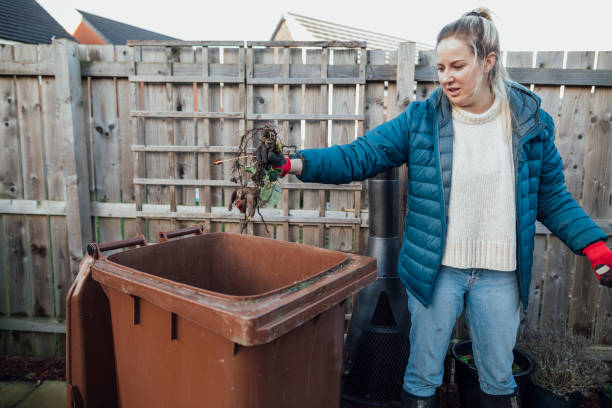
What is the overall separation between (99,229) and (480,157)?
272 cm

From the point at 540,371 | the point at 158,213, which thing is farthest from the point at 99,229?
the point at 540,371

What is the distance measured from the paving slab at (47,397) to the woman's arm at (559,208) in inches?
122

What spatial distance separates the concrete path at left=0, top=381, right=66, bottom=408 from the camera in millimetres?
2621

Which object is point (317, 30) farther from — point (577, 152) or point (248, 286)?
point (248, 286)

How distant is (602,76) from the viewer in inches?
101

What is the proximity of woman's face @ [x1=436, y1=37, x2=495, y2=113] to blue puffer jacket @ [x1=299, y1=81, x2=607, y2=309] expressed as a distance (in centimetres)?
9

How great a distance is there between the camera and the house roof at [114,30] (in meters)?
17.7

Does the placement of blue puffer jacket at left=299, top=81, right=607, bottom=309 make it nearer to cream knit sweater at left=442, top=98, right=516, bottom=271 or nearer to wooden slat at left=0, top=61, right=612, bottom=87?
cream knit sweater at left=442, top=98, right=516, bottom=271

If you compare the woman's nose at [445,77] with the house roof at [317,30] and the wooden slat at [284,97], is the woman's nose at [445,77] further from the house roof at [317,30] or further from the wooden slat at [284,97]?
the house roof at [317,30]

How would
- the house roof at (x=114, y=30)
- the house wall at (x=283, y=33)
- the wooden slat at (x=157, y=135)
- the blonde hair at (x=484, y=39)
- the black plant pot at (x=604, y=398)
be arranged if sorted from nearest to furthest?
the blonde hair at (x=484, y=39) < the black plant pot at (x=604, y=398) < the wooden slat at (x=157, y=135) < the house wall at (x=283, y=33) < the house roof at (x=114, y=30)

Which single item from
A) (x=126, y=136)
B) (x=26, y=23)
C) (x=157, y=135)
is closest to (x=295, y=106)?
(x=157, y=135)

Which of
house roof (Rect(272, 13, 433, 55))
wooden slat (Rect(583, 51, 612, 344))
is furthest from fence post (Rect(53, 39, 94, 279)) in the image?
house roof (Rect(272, 13, 433, 55))

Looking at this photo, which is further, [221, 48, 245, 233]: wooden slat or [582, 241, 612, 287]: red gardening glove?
[221, 48, 245, 233]: wooden slat

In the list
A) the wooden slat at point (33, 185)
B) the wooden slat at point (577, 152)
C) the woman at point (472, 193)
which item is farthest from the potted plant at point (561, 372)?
the wooden slat at point (33, 185)
